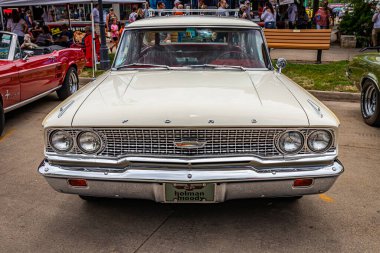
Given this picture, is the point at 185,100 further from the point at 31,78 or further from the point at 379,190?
the point at 31,78

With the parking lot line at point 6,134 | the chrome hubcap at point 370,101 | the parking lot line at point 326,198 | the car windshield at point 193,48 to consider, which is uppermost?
the car windshield at point 193,48

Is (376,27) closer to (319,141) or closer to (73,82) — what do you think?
(73,82)

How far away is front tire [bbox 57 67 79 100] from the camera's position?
855 cm

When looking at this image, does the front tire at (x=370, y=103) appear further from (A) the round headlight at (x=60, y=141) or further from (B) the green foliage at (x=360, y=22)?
(B) the green foliage at (x=360, y=22)

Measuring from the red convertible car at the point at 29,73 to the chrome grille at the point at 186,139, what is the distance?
3.72 metres

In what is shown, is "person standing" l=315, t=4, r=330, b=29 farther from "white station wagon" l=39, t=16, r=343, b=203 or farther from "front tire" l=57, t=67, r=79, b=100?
"white station wagon" l=39, t=16, r=343, b=203

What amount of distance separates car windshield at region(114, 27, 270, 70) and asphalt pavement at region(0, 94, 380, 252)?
150 centimetres

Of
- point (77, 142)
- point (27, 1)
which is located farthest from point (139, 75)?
point (27, 1)

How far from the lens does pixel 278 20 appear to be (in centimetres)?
2116

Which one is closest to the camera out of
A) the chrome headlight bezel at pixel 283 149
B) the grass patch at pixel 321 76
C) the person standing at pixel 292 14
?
the chrome headlight bezel at pixel 283 149

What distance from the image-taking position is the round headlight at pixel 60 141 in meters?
3.20

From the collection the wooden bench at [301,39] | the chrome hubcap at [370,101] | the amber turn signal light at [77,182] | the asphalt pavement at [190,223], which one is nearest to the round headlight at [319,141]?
the asphalt pavement at [190,223]

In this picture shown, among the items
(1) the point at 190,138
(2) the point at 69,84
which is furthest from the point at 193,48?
(2) the point at 69,84

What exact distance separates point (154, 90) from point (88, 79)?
23.7 ft
